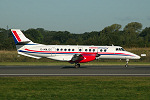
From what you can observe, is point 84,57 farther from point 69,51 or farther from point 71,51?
point 69,51

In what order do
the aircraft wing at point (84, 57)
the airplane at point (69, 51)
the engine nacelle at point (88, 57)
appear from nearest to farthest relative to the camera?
the aircraft wing at point (84, 57) → the engine nacelle at point (88, 57) → the airplane at point (69, 51)

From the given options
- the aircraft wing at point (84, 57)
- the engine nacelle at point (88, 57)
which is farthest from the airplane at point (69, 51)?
the engine nacelle at point (88, 57)

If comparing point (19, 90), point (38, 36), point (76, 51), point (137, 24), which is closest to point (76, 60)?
point (76, 51)

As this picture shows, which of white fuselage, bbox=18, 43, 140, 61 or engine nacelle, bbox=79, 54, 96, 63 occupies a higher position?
white fuselage, bbox=18, 43, 140, 61

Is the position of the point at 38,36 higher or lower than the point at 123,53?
higher

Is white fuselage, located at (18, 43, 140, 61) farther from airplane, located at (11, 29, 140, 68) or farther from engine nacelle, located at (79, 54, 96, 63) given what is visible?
engine nacelle, located at (79, 54, 96, 63)

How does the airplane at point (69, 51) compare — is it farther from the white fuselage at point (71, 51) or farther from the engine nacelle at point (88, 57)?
the engine nacelle at point (88, 57)

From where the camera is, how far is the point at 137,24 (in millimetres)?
152875

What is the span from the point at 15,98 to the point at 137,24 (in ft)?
480

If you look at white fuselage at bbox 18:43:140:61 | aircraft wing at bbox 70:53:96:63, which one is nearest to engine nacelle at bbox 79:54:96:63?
aircraft wing at bbox 70:53:96:63

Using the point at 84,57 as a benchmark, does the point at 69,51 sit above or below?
above

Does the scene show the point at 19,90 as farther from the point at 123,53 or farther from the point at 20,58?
the point at 20,58

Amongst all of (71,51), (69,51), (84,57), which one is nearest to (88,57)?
(84,57)

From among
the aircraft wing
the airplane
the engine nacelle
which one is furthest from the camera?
the airplane
